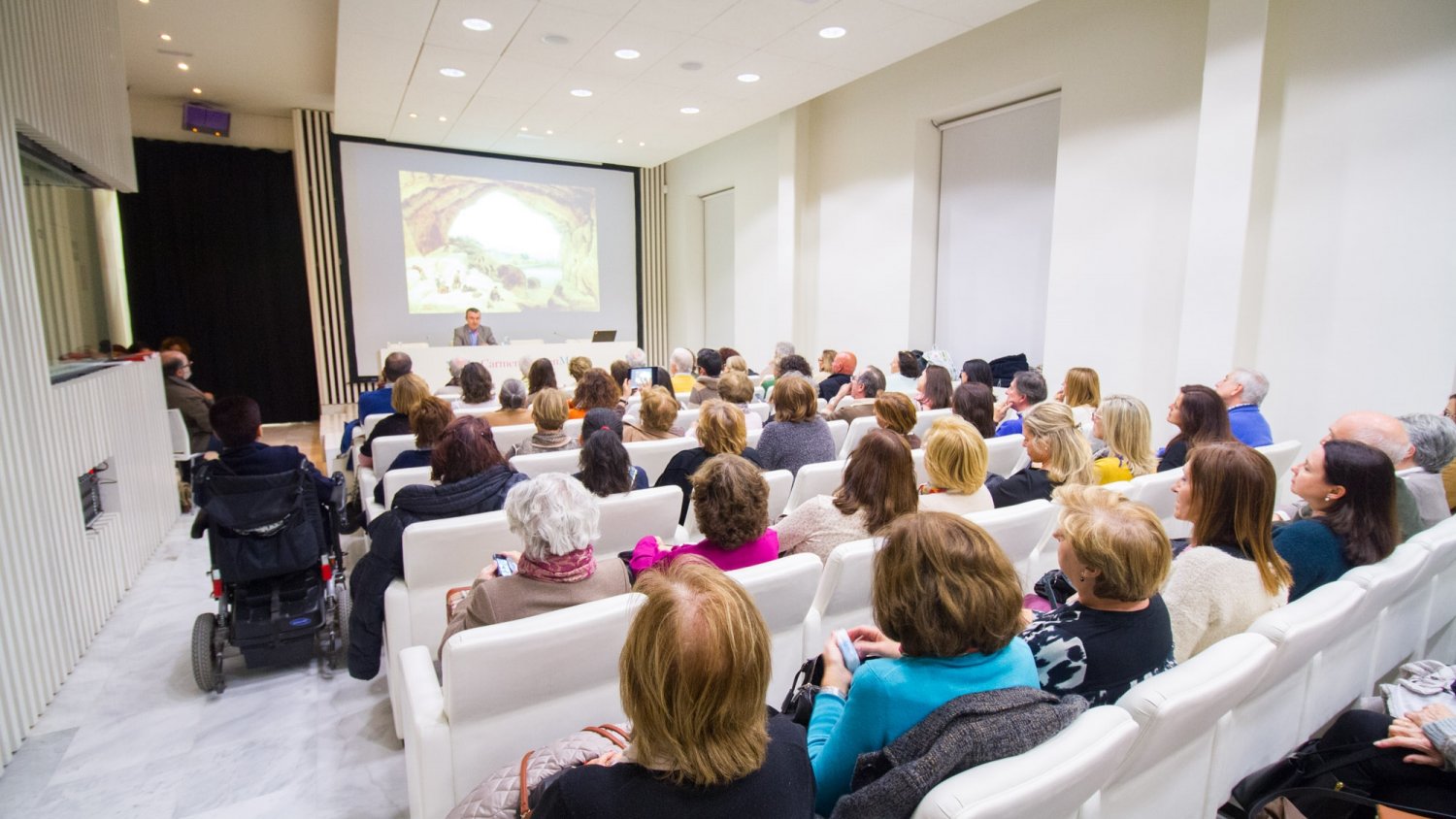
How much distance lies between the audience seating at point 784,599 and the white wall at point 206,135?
1055cm

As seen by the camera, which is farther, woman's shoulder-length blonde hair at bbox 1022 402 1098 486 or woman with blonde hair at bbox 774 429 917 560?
woman's shoulder-length blonde hair at bbox 1022 402 1098 486

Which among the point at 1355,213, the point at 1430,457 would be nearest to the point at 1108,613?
the point at 1430,457

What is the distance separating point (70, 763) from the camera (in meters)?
2.45

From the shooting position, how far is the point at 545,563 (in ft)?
6.19

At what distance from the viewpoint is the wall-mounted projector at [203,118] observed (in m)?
8.95

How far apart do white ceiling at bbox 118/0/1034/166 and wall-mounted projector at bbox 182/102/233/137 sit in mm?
176

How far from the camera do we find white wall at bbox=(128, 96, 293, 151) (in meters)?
8.95

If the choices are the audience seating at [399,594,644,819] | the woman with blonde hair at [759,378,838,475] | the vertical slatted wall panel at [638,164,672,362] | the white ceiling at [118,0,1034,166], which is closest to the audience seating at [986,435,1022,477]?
the woman with blonde hair at [759,378,838,475]

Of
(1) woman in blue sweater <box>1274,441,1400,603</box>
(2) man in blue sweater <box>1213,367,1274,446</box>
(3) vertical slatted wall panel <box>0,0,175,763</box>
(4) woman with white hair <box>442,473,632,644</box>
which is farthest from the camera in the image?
(2) man in blue sweater <box>1213,367,1274,446</box>

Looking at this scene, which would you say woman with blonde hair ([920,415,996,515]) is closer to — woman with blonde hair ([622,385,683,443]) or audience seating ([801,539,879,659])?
audience seating ([801,539,879,659])

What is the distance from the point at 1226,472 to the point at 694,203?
11016mm

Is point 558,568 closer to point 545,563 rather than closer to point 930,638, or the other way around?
point 545,563

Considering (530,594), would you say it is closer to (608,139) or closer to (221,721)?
(221,721)

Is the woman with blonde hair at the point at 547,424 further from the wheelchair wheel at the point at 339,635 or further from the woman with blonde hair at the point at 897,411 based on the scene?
the woman with blonde hair at the point at 897,411
